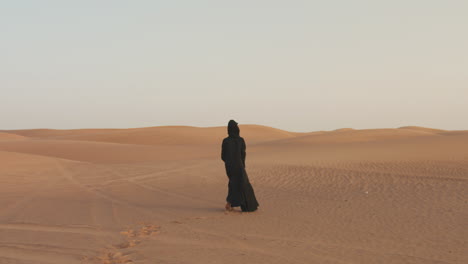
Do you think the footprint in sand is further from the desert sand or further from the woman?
the woman

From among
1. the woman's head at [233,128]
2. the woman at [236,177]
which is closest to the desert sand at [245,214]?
the woman at [236,177]

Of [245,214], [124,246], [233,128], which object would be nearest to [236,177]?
[245,214]

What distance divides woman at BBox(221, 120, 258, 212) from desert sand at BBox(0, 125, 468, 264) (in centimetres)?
27

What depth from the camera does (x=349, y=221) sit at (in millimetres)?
8969

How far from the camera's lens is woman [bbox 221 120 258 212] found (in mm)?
10055

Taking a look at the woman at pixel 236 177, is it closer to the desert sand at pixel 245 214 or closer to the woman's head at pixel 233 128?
the woman's head at pixel 233 128

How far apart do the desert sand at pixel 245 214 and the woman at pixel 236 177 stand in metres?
0.27

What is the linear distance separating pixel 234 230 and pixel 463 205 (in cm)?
564

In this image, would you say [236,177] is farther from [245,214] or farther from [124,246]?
[124,246]

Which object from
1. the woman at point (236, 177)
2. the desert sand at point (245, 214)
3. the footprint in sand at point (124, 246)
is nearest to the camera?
the footprint in sand at point (124, 246)

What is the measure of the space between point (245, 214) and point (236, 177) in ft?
2.74

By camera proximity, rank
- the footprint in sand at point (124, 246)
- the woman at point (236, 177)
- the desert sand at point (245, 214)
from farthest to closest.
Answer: the woman at point (236, 177) < the desert sand at point (245, 214) < the footprint in sand at point (124, 246)

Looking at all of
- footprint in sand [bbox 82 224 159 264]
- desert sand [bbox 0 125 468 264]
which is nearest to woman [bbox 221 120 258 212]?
desert sand [bbox 0 125 468 264]

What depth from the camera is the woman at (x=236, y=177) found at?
33.0 ft
